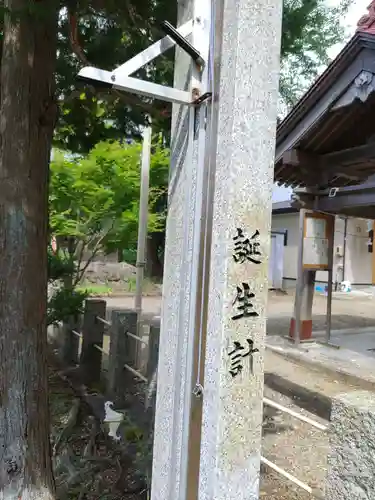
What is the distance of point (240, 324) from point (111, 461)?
3535mm

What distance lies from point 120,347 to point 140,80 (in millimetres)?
4263

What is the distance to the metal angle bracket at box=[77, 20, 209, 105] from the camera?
153 cm

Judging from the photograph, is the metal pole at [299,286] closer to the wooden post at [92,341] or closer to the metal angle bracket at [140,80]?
the wooden post at [92,341]

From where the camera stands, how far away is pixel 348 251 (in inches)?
794

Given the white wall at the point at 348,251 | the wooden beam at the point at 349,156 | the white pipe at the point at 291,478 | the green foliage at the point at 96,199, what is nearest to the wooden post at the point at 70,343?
the green foliage at the point at 96,199

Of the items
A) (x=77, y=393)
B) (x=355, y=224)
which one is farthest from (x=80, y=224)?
(x=355, y=224)

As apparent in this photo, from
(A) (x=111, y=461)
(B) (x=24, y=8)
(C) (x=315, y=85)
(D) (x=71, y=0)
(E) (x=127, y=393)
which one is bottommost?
(A) (x=111, y=461)

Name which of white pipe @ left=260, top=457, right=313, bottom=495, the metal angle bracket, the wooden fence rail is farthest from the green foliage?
the metal angle bracket

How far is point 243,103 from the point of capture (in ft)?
4.87

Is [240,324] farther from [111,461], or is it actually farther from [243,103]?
[111,461]

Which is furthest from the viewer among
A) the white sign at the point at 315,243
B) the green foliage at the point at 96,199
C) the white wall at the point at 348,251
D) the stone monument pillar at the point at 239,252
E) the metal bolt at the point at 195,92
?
the white wall at the point at 348,251

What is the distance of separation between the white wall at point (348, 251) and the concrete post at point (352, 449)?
59.6 feet

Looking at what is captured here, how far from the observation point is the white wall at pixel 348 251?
19875mm

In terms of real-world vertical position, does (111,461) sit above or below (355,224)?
below
